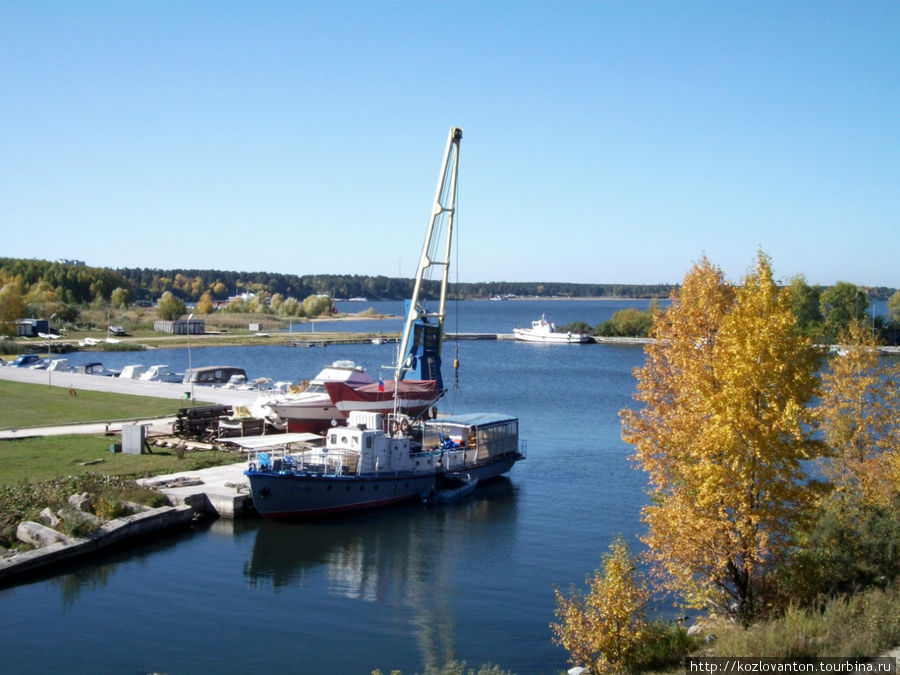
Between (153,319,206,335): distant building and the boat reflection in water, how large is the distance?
10692cm

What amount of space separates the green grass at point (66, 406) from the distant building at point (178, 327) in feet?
259

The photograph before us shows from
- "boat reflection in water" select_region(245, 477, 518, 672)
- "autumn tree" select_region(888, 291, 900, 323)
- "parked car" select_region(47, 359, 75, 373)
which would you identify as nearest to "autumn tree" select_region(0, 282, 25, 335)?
"parked car" select_region(47, 359, 75, 373)

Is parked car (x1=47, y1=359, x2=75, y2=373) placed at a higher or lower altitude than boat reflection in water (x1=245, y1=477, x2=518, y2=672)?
higher

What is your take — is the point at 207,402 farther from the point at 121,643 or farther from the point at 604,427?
the point at 121,643

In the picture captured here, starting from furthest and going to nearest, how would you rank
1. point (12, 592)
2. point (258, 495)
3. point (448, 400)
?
point (448, 400), point (258, 495), point (12, 592)

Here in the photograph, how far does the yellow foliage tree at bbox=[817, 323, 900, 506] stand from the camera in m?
22.2

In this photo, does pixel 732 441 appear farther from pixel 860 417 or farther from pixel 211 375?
pixel 211 375

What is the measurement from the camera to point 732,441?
607 inches

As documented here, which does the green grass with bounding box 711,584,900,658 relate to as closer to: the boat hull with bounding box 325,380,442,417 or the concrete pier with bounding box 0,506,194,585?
the concrete pier with bounding box 0,506,194,585

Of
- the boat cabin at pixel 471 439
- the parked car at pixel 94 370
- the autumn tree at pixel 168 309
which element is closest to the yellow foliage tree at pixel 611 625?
the boat cabin at pixel 471 439

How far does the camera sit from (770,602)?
17.1 meters

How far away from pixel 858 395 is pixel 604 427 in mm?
30431

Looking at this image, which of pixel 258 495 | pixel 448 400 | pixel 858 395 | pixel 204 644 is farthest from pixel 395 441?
pixel 448 400

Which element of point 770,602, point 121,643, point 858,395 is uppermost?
point 858,395
